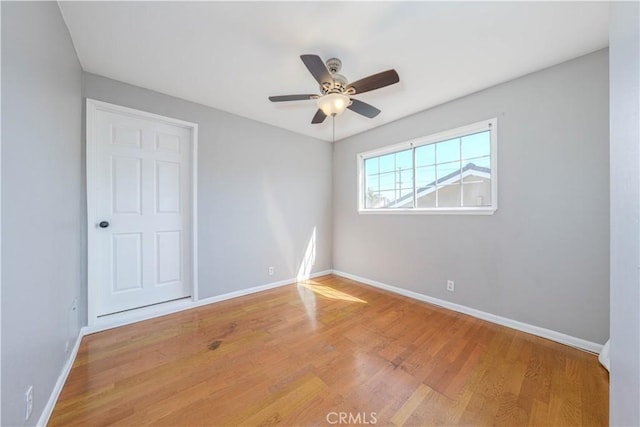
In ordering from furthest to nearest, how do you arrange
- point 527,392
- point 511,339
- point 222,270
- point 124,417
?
point 222,270, point 511,339, point 527,392, point 124,417

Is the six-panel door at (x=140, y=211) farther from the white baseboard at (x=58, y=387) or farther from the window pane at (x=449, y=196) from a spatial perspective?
the window pane at (x=449, y=196)

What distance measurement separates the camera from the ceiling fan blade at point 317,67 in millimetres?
1546

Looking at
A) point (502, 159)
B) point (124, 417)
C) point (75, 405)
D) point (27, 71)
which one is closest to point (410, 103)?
point (502, 159)

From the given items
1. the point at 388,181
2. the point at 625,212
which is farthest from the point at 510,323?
the point at 388,181

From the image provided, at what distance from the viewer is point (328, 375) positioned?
158cm

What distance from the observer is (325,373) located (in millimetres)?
1603

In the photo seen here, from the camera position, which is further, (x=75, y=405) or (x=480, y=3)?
(x=480, y=3)

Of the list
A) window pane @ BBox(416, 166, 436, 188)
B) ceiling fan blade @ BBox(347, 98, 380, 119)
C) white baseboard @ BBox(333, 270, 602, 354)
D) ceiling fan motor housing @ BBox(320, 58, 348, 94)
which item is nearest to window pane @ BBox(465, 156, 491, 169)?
window pane @ BBox(416, 166, 436, 188)

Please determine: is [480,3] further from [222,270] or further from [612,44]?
[222,270]

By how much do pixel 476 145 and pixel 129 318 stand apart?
4.02 meters

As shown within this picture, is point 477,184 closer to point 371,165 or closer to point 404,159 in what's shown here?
point 404,159

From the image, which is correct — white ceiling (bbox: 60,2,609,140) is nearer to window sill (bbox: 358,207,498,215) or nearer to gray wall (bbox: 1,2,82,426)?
gray wall (bbox: 1,2,82,426)

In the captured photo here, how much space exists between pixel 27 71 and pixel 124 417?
1840 millimetres

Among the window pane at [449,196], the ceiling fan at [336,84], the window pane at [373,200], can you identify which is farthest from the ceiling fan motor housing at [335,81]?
the window pane at [373,200]
